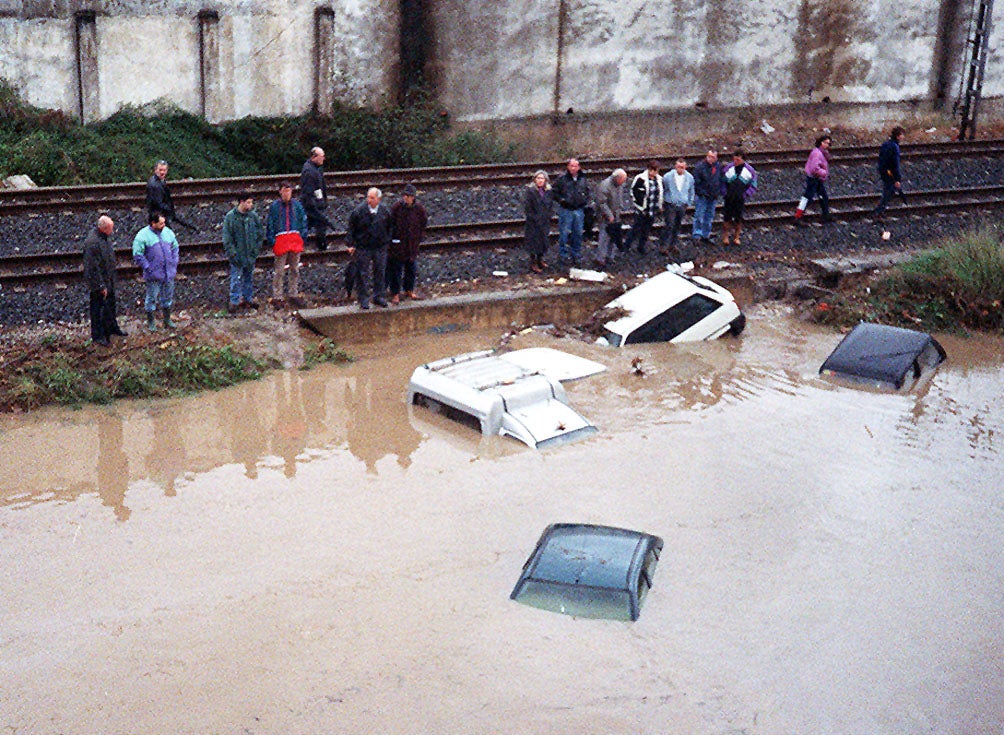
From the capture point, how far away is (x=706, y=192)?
18.8 m

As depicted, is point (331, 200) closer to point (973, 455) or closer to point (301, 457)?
point (301, 457)

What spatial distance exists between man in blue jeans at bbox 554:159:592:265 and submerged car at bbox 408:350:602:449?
456cm

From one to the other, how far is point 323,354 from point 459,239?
4.56 meters

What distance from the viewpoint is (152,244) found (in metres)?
14.0

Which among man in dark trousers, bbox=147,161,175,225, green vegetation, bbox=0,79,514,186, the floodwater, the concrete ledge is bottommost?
the floodwater

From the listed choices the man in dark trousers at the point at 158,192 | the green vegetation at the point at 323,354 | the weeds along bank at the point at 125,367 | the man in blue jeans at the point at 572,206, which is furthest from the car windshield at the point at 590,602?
the man in dark trousers at the point at 158,192

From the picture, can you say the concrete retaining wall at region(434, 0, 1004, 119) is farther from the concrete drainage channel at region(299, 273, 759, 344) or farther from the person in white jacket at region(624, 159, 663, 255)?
the concrete drainage channel at region(299, 273, 759, 344)

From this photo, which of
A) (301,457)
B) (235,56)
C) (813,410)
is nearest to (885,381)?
(813,410)

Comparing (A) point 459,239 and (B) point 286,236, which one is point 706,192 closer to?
(A) point 459,239

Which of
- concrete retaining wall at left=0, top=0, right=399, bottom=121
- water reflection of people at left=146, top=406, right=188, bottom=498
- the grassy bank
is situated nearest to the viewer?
water reflection of people at left=146, top=406, right=188, bottom=498

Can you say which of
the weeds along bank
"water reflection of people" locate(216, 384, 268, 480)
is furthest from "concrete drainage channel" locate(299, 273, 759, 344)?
"water reflection of people" locate(216, 384, 268, 480)

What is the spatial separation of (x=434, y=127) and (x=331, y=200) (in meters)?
5.98

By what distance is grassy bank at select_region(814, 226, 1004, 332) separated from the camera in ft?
54.4

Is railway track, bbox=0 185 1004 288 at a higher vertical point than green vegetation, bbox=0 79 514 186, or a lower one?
lower
